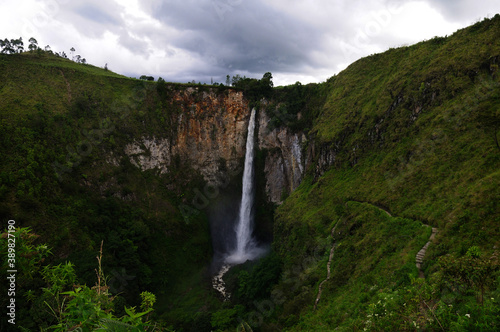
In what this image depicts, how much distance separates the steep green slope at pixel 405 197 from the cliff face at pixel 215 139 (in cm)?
1274

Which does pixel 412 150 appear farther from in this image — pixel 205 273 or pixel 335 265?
pixel 205 273

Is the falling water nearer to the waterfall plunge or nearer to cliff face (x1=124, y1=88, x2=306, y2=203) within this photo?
the waterfall plunge

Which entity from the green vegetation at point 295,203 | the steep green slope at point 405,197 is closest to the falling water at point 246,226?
the green vegetation at point 295,203

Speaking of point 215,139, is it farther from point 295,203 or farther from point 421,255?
point 421,255

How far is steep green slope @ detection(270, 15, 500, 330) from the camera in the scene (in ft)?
24.3

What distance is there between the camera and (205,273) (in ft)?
111

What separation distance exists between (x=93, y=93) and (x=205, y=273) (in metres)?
29.3

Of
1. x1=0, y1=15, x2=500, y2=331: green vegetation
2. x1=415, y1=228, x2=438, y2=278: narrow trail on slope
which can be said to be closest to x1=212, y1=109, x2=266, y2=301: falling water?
x1=0, y1=15, x2=500, y2=331: green vegetation

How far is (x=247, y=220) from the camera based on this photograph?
131 ft

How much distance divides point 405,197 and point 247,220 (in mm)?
26890

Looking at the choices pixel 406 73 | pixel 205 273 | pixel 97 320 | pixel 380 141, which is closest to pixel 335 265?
pixel 380 141

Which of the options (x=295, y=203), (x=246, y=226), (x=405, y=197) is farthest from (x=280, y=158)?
(x=405, y=197)

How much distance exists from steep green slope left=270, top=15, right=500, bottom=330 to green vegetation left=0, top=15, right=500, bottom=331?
0.10 m

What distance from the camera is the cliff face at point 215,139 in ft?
133
